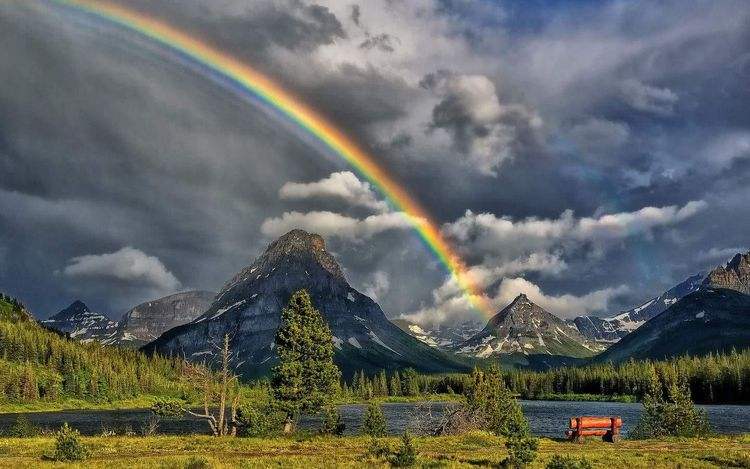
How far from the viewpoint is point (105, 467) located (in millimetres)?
37156

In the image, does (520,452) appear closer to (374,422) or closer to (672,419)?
(374,422)

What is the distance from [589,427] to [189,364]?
41.0 meters

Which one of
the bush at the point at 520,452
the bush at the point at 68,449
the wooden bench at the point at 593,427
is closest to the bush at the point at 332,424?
the wooden bench at the point at 593,427

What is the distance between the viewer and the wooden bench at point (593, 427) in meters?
53.1

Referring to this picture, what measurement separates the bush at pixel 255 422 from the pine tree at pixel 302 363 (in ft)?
27.2

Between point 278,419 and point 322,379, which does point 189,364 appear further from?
point 322,379

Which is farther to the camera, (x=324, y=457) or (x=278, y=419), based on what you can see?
(x=278, y=419)

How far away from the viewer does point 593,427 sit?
5391cm

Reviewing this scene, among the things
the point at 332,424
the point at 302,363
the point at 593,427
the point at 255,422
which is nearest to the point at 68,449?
the point at 255,422

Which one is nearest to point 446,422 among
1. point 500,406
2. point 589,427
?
point 500,406

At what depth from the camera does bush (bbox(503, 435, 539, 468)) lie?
3544cm

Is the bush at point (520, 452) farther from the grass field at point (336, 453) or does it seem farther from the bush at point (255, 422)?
the bush at point (255, 422)

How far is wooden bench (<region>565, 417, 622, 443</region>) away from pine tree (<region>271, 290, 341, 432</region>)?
107 ft

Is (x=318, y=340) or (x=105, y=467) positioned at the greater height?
(x=318, y=340)
